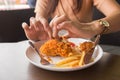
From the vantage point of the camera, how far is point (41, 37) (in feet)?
3.26

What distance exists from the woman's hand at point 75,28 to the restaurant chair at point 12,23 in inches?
18.1

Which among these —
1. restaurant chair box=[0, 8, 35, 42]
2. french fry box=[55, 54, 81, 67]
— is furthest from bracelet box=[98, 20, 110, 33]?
restaurant chair box=[0, 8, 35, 42]

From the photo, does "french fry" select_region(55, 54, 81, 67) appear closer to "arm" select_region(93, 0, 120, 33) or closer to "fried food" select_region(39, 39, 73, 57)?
"fried food" select_region(39, 39, 73, 57)

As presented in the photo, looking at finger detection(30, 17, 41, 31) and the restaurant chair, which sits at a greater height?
finger detection(30, 17, 41, 31)

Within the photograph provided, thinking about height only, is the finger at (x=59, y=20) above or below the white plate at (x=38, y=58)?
above

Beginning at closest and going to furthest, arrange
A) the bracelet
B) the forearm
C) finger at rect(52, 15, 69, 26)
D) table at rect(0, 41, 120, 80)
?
table at rect(0, 41, 120, 80) < finger at rect(52, 15, 69, 26) < the bracelet < the forearm

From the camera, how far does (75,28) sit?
0.92 meters

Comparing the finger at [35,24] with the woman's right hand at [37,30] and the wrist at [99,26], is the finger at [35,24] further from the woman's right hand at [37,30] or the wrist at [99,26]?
the wrist at [99,26]

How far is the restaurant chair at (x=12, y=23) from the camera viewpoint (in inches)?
51.6

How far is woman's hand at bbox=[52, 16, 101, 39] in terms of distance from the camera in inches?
35.3

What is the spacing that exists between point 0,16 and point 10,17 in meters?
0.05

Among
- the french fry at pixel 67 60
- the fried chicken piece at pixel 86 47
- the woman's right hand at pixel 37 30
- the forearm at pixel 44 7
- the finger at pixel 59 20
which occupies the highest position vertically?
the finger at pixel 59 20

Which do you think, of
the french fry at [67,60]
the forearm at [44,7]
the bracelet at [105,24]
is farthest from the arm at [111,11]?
the french fry at [67,60]

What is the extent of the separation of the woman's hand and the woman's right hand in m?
0.07
